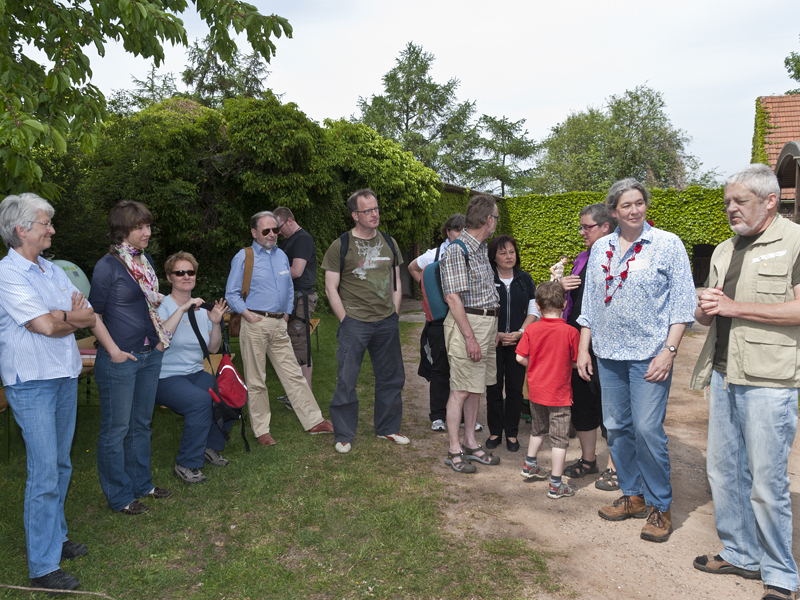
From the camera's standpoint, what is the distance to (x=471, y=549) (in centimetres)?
329

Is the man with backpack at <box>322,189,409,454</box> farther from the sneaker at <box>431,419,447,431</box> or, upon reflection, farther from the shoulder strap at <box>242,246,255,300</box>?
the sneaker at <box>431,419,447,431</box>

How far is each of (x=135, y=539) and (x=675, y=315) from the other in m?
3.49

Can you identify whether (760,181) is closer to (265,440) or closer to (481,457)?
(481,457)

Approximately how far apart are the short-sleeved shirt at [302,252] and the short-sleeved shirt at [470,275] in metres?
1.97

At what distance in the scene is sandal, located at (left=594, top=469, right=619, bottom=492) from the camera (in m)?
4.14

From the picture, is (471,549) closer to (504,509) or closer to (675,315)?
(504,509)

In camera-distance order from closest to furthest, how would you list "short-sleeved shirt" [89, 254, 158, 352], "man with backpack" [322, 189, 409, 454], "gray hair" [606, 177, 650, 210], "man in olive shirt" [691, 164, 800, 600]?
1. "man in olive shirt" [691, 164, 800, 600]
2. "gray hair" [606, 177, 650, 210]
3. "short-sleeved shirt" [89, 254, 158, 352]
4. "man with backpack" [322, 189, 409, 454]

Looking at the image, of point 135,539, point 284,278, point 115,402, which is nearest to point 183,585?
point 135,539

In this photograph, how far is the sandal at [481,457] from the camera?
4641 millimetres

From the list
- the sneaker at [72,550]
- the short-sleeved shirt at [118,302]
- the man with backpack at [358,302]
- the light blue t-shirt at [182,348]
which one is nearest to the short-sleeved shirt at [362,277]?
the man with backpack at [358,302]

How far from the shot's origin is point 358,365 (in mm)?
4977

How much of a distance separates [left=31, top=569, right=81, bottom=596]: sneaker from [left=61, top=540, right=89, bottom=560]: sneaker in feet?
0.79

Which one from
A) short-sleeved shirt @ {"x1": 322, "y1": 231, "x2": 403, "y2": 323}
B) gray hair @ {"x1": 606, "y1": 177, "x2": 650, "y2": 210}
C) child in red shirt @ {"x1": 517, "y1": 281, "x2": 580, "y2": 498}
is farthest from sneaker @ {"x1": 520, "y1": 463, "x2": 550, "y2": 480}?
gray hair @ {"x1": 606, "y1": 177, "x2": 650, "y2": 210}

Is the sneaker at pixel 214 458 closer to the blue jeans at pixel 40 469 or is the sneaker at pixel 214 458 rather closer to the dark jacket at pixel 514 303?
the blue jeans at pixel 40 469
